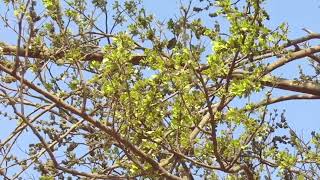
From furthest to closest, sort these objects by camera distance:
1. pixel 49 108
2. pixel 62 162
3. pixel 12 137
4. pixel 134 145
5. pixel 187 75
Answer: pixel 62 162 → pixel 12 137 → pixel 49 108 → pixel 134 145 → pixel 187 75

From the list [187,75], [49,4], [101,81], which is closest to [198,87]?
[187,75]

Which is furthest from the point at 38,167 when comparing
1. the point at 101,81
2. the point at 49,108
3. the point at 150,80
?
the point at 150,80

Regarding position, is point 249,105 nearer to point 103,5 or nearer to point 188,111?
point 188,111

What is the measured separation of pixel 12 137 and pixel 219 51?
7.82 ft

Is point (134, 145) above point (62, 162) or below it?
below

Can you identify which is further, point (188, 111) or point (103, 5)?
point (103, 5)

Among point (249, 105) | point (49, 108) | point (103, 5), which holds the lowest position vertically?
point (249, 105)

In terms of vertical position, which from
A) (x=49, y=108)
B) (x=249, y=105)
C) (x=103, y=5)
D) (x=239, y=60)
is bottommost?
(x=249, y=105)

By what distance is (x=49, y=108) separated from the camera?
500cm

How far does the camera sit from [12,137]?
5.43m

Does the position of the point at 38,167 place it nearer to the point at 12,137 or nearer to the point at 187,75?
the point at 12,137

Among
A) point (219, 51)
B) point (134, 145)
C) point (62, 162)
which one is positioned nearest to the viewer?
point (219, 51)

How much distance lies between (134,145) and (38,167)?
53.3 inches

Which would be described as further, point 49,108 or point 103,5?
point 103,5
